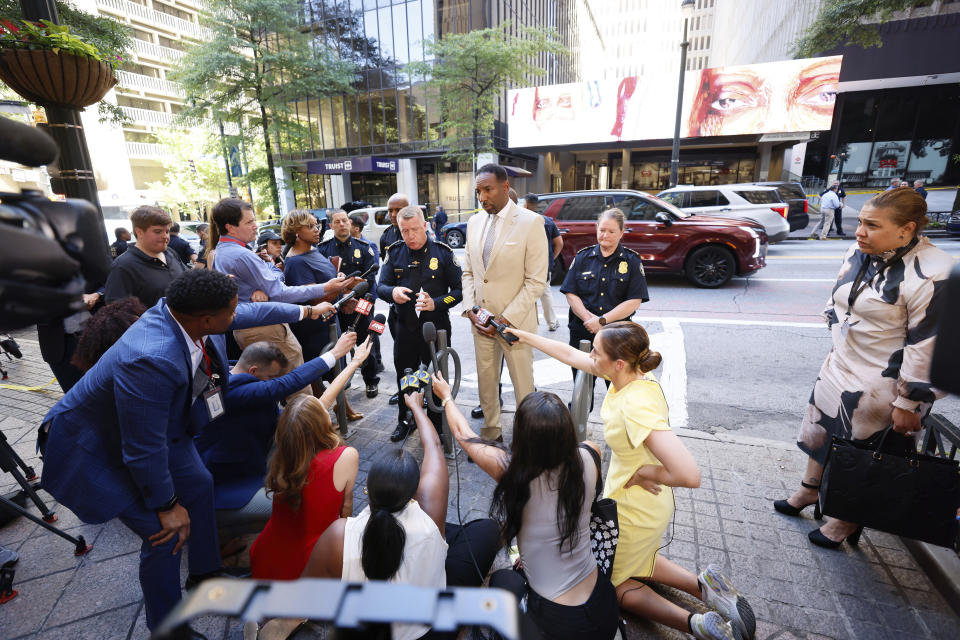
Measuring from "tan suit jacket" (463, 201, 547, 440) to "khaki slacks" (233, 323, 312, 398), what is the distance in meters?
1.51

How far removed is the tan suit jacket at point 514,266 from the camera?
11.6ft

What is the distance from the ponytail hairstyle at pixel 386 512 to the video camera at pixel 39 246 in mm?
1083

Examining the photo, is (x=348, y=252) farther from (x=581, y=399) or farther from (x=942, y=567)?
(x=942, y=567)

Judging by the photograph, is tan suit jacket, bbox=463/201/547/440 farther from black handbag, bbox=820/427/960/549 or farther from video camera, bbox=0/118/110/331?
video camera, bbox=0/118/110/331

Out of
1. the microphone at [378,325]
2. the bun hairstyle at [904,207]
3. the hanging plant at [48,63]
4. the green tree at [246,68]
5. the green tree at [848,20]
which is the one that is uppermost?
the green tree at [246,68]

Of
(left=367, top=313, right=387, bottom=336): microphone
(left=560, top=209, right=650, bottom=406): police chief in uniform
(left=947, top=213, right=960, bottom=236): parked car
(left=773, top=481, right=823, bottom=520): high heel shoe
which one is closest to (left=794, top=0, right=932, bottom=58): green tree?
(left=947, top=213, right=960, bottom=236): parked car

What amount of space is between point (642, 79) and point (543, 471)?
22.3 m

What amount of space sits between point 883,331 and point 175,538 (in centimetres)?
368

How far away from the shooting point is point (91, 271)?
947mm

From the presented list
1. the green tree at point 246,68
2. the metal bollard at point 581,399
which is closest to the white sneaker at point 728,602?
the metal bollard at point 581,399

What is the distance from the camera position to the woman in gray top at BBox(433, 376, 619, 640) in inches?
70.5

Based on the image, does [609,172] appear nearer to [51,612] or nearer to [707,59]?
[51,612]

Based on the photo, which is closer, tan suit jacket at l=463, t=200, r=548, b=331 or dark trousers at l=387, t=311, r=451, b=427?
tan suit jacket at l=463, t=200, r=548, b=331

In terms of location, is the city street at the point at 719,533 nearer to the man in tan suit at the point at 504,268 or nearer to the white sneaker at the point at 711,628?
the white sneaker at the point at 711,628
